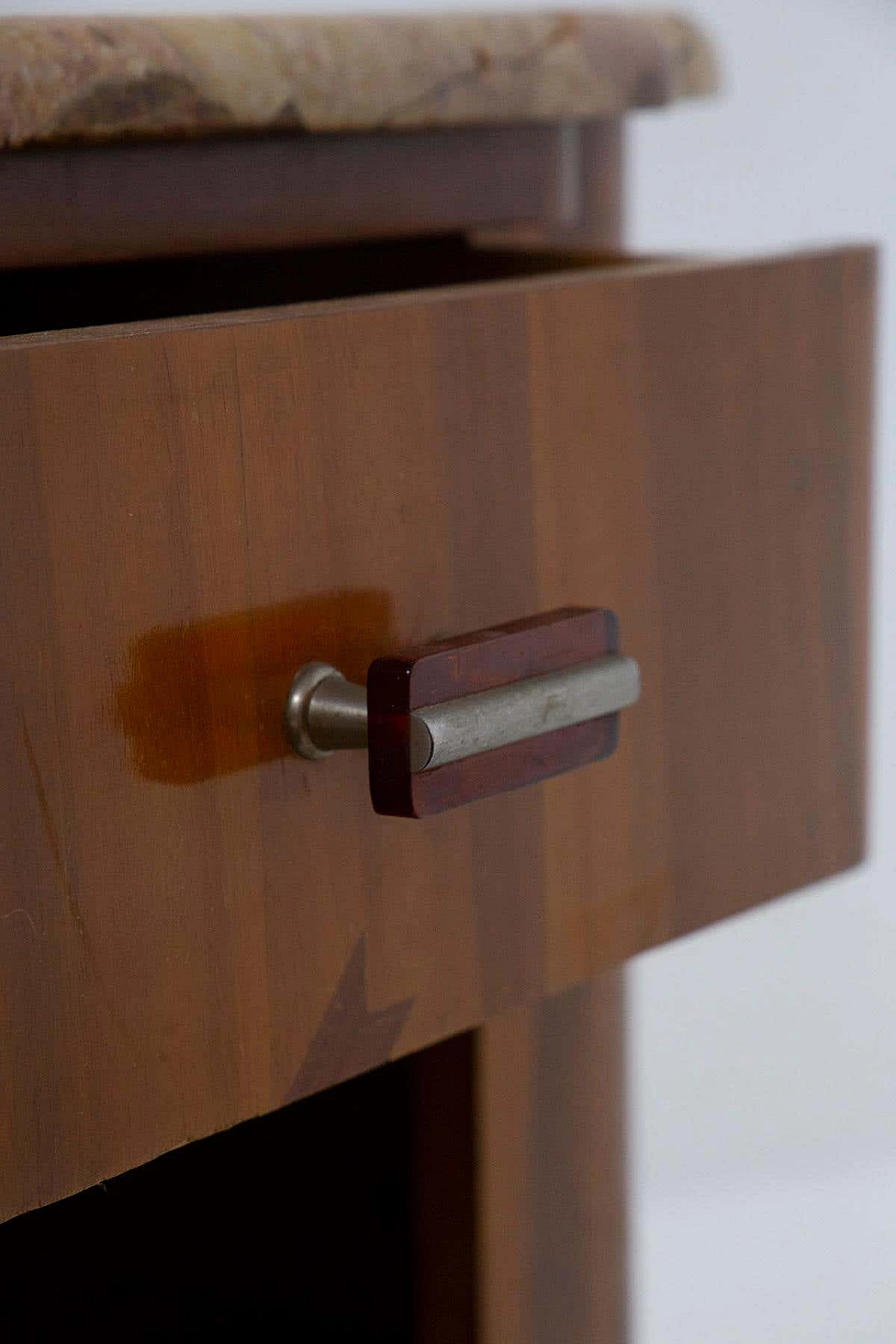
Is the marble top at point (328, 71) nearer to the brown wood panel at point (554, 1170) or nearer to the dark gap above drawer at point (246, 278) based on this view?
the dark gap above drawer at point (246, 278)

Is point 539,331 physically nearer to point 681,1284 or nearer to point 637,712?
point 637,712

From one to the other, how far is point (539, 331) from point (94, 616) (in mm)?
104

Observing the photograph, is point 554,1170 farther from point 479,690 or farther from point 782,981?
point 782,981

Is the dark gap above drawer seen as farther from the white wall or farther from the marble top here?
the white wall

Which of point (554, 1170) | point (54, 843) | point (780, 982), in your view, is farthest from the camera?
point (780, 982)

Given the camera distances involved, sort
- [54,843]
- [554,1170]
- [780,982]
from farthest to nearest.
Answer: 1. [780,982]
2. [554,1170]
3. [54,843]

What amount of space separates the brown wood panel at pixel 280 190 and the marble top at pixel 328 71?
13mm

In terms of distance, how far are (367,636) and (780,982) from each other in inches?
30.1

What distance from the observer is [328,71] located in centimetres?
33

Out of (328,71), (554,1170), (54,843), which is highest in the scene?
(328,71)

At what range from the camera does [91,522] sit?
24cm

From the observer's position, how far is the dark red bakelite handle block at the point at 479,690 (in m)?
0.27

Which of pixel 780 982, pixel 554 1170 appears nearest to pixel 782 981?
pixel 780 982

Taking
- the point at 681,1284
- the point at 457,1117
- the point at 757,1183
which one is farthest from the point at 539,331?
the point at 757,1183
